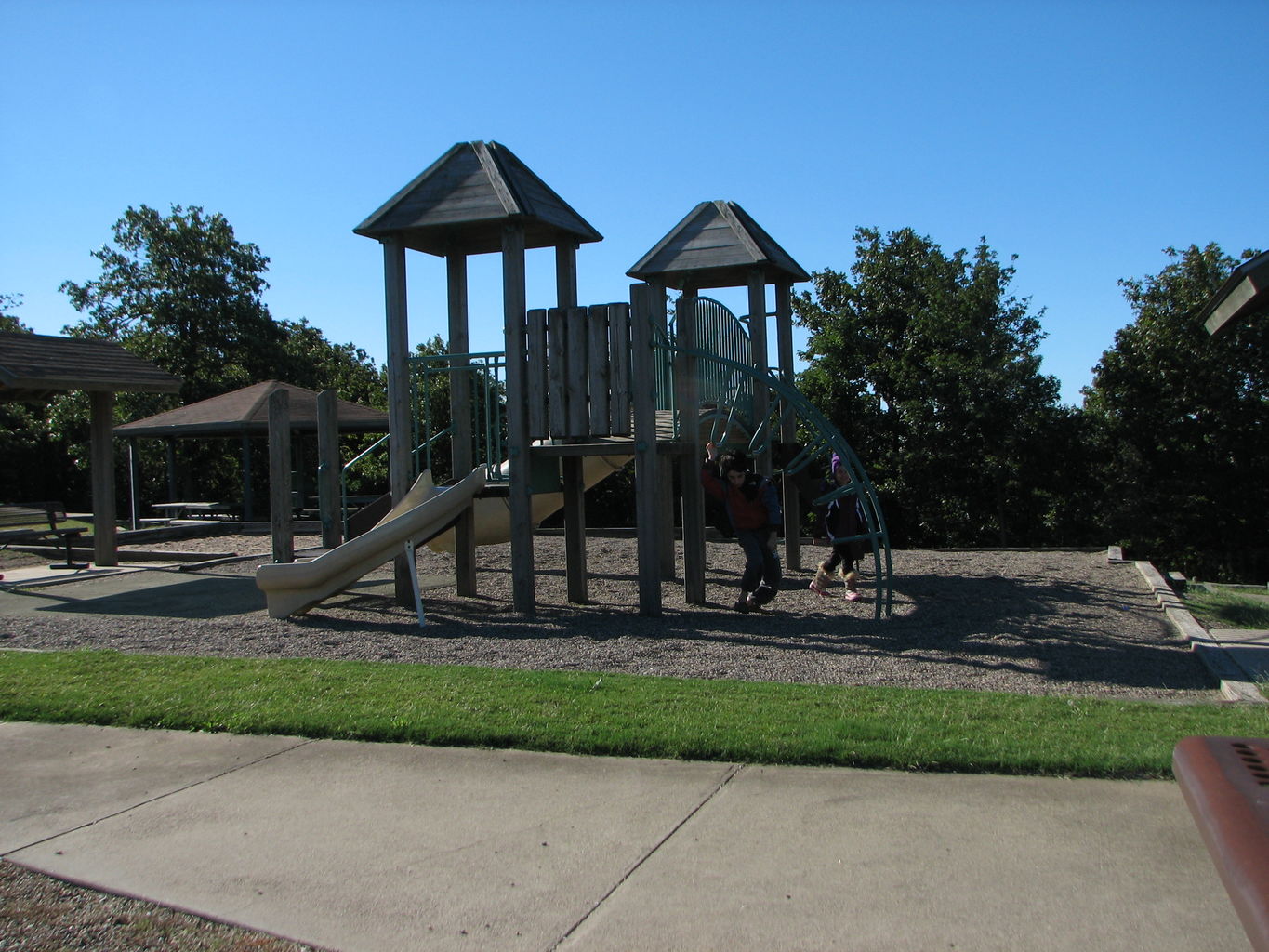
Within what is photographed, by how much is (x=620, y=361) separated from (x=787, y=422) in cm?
399

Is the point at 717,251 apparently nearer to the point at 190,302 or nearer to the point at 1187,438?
the point at 1187,438

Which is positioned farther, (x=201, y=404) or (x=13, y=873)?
(x=201, y=404)

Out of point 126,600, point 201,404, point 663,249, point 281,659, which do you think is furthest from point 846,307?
point 281,659

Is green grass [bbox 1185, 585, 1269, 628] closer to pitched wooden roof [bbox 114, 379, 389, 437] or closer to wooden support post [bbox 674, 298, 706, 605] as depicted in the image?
wooden support post [bbox 674, 298, 706, 605]

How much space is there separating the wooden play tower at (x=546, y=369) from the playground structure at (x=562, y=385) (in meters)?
0.01

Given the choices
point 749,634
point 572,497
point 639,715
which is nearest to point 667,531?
point 572,497

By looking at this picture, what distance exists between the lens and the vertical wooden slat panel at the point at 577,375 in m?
9.91

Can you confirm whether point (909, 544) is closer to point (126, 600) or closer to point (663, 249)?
point (663, 249)

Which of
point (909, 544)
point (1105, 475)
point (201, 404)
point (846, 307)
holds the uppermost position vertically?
point (846, 307)

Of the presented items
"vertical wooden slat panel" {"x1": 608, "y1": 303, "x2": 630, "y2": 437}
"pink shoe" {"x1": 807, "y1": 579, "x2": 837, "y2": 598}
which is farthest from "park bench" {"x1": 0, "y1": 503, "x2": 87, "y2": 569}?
"pink shoe" {"x1": 807, "y1": 579, "x2": 837, "y2": 598}

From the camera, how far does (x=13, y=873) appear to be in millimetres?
3881

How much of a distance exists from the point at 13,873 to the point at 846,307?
2426 cm

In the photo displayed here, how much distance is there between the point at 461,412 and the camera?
11.6 meters

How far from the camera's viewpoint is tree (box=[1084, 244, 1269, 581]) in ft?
71.7
